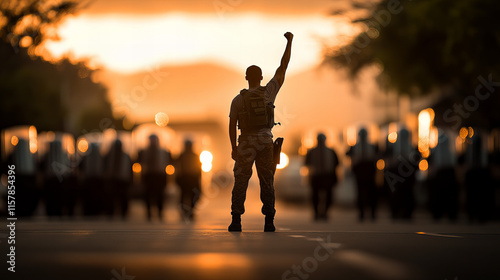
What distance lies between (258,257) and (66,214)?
58.3ft

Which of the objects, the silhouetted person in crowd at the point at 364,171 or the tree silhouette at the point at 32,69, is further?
the tree silhouette at the point at 32,69

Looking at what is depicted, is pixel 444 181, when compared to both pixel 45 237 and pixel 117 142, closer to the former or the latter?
pixel 117 142

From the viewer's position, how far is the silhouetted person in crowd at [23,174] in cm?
2491

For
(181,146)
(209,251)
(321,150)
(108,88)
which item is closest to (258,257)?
(209,251)

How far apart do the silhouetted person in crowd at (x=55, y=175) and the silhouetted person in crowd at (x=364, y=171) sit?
7133mm

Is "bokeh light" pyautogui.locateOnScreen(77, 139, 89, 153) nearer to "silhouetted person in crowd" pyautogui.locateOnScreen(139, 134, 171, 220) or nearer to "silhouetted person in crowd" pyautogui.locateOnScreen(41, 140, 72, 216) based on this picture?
"silhouetted person in crowd" pyautogui.locateOnScreen(41, 140, 72, 216)

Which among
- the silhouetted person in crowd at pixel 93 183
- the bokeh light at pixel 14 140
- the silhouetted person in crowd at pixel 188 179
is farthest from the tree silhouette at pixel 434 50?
the bokeh light at pixel 14 140

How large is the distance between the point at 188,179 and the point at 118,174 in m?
1.65

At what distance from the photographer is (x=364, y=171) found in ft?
71.3

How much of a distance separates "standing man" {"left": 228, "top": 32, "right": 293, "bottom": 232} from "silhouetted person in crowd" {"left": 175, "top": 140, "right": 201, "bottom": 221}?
11.2 m

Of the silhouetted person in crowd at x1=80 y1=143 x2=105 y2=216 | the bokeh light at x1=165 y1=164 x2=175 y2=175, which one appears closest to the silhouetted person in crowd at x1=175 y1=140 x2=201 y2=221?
the bokeh light at x1=165 y1=164 x2=175 y2=175

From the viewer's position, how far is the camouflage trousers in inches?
483

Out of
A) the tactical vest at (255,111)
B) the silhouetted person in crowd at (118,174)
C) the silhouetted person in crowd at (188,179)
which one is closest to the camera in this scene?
the tactical vest at (255,111)

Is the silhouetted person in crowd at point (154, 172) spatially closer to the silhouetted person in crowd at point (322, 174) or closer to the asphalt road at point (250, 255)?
the silhouetted person in crowd at point (322, 174)
